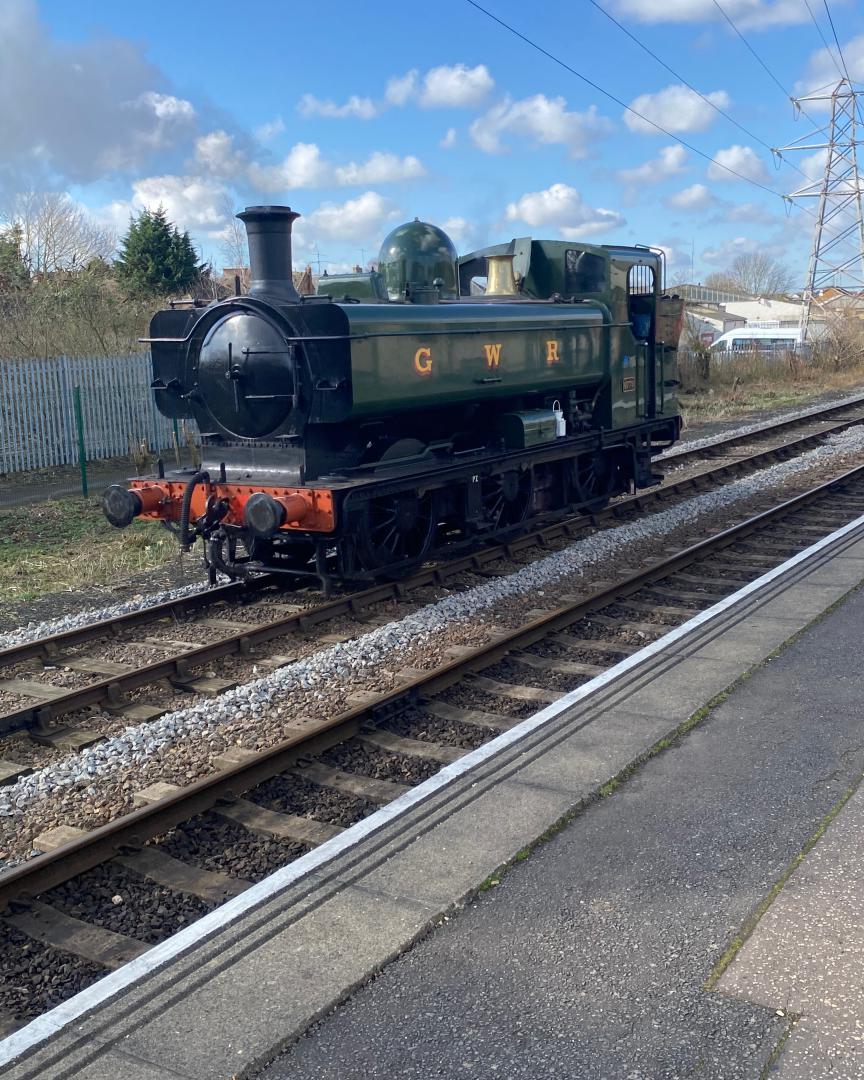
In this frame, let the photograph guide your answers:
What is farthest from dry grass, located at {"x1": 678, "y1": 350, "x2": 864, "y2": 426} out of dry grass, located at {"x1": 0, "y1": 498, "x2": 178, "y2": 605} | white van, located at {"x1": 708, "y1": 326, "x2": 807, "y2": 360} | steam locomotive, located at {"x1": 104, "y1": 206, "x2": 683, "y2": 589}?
dry grass, located at {"x1": 0, "y1": 498, "x2": 178, "y2": 605}

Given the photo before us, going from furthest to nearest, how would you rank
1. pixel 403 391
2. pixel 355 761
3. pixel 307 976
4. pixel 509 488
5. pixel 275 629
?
pixel 509 488
pixel 403 391
pixel 275 629
pixel 355 761
pixel 307 976

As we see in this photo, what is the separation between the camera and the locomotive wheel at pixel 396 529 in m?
8.13

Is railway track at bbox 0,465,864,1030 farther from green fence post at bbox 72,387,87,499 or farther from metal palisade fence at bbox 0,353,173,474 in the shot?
metal palisade fence at bbox 0,353,173,474

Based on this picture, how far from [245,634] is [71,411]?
10.9 metres

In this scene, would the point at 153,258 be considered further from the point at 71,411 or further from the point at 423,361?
the point at 423,361

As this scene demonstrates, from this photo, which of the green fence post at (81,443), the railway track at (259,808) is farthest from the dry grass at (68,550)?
the railway track at (259,808)

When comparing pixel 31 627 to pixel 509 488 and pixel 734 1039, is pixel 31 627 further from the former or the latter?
pixel 734 1039

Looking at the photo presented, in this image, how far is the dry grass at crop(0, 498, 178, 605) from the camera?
9109mm

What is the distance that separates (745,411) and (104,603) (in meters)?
20.0

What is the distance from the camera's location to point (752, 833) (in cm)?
393

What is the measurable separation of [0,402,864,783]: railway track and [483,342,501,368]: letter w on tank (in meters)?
1.75

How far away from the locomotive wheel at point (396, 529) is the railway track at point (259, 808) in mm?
1415

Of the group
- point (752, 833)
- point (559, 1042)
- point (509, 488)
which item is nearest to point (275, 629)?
point (509, 488)

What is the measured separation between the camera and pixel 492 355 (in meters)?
8.87
